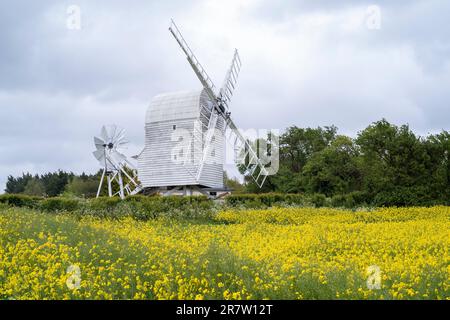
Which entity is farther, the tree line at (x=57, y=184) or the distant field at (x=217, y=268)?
the tree line at (x=57, y=184)

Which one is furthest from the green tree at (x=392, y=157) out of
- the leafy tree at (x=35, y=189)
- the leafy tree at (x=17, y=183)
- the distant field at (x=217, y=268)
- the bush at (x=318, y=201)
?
the leafy tree at (x=17, y=183)

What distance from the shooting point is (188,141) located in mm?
38562

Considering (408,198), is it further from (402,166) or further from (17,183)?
(17,183)

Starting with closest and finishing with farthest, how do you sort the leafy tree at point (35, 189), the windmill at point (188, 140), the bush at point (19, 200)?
the bush at point (19, 200) < the windmill at point (188, 140) < the leafy tree at point (35, 189)

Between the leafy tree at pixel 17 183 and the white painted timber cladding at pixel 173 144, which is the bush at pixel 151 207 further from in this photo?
the leafy tree at pixel 17 183

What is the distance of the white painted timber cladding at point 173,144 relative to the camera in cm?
3850

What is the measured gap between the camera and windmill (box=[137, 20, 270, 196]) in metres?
38.3

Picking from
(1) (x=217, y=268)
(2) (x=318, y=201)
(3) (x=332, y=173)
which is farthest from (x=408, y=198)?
(1) (x=217, y=268)

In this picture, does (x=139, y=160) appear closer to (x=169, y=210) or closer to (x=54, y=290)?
(x=169, y=210)

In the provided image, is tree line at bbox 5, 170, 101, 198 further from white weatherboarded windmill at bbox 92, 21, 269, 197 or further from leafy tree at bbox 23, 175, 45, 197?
white weatherboarded windmill at bbox 92, 21, 269, 197

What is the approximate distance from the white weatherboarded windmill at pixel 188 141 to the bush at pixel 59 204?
39.6 ft

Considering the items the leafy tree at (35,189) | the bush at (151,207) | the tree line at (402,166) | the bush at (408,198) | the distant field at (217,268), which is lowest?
the distant field at (217,268)

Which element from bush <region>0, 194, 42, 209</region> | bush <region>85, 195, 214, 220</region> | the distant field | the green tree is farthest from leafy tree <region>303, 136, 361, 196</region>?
the distant field
